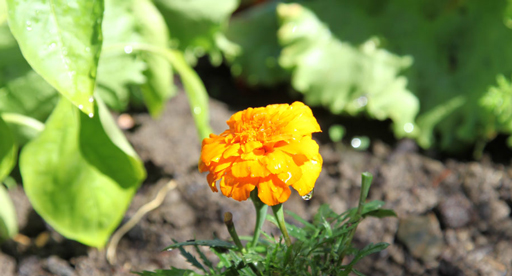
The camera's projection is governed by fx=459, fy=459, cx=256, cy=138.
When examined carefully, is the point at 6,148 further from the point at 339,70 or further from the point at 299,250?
the point at 339,70

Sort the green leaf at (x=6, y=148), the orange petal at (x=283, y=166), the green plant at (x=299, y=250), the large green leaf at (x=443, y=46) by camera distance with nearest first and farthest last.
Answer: the orange petal at (x=283, y=166), the green plant at (x=299, y=250), the green leaf at (x=6, y=148), the large green leaf at (x=443, y=46)

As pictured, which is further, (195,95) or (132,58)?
(132,58)

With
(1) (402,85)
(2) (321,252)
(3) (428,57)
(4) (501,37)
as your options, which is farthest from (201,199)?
(4) (501,37)

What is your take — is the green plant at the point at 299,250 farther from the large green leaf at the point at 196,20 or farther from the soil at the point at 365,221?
the large green leaf at the point at 196,20

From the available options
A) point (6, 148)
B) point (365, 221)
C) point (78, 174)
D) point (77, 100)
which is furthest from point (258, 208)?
point (365, 221)

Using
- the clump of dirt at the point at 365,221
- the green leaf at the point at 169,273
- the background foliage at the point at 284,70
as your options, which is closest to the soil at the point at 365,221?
the clump of dirt at the point at 365,221

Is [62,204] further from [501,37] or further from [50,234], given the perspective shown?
[501,37]
